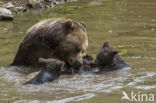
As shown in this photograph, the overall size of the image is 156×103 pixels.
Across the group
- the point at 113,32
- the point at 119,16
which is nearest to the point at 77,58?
the point at 113,32

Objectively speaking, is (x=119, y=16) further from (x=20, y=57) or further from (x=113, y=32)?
(x=20, y=57)

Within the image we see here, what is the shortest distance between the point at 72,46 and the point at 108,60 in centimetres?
72

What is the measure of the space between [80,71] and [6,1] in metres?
10.8

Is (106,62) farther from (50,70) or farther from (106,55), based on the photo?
(50,70)

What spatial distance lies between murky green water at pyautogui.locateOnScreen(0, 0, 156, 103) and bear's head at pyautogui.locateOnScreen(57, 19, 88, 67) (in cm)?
47

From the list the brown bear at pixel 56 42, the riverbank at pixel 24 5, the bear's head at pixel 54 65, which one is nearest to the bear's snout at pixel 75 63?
the brown bear at pixel 56 42

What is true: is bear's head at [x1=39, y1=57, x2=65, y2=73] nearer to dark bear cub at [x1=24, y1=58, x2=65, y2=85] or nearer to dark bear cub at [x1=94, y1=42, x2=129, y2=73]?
dark bear cub at [x1=24, y1=58, x2=65, y2=85]

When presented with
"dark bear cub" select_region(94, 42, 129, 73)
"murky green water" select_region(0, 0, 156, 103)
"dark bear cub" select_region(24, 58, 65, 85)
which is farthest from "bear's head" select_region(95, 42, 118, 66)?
"dark bear cub" select_region(24, 58, 65, 85)

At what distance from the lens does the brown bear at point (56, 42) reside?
686 cm

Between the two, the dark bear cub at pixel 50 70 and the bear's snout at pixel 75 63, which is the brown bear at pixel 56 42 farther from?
the dark bear cub at pixel 50 70

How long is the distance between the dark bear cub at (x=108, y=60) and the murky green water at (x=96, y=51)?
208 millimetres

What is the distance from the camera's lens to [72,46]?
22.5 feet

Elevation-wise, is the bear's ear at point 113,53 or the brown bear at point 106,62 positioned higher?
the bear's ear at point 113,53

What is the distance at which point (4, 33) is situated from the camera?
10930 millimetres
